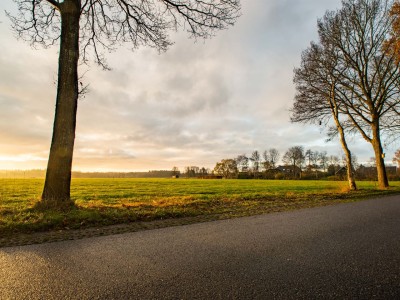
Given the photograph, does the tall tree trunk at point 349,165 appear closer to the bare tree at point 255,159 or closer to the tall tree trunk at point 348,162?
the tall tree trunk at point 348,162

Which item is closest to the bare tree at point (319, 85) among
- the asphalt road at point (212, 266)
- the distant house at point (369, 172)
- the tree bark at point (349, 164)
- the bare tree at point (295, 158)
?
the tree bark at point (349, 164)

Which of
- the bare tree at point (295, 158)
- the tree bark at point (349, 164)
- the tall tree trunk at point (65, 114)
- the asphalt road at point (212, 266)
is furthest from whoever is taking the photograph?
the bare tree at point (295, 158)

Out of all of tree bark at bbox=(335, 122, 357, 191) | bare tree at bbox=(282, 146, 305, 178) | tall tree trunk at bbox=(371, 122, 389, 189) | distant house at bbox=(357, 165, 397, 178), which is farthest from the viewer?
bare tree at bbox=(282, 146, 305, 178)

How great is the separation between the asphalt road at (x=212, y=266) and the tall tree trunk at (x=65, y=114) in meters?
4.19

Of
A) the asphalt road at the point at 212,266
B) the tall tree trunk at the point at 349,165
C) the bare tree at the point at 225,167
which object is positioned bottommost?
the asphalt road at the point at 212,266

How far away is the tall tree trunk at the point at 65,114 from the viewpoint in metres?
8.27

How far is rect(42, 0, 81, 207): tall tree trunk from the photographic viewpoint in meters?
8.27

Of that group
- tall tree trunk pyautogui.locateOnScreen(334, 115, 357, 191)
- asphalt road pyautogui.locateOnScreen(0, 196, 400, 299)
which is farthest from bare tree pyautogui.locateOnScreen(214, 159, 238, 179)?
asphalt road pyautogui.locateOnScreen(0, 196, 400, 299)

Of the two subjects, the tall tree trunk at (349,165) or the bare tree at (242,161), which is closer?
the tall tree trunk at (349,165)

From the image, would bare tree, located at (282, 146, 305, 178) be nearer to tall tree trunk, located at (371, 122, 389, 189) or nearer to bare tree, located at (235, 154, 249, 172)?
bare tree, located at (235, 154, 249, 172)

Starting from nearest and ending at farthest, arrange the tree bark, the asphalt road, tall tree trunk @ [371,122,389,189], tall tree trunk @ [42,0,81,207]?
the asphalt road → tall tree trunk @ [42,0,81,207] → the tree bark → tall tree trunk @ [371,122,389,189]

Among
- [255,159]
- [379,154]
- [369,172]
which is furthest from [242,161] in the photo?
[379,154]

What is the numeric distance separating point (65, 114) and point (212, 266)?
727 cm

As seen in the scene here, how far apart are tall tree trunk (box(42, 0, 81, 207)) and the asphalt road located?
4192 millimetres
